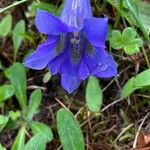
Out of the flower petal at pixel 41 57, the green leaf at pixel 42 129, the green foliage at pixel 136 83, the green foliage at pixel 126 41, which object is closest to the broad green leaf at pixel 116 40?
the green foliage at pixel 126 41

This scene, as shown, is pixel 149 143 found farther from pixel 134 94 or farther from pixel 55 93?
pixel 55 93

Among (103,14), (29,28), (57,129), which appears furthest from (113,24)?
(57,129)

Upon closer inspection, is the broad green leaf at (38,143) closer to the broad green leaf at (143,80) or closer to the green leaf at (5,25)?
the broad green leaf at (143,80)

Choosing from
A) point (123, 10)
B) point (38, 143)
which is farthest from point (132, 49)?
point (38, 143)

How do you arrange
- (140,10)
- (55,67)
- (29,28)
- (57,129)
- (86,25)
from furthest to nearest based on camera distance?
(29,28) < (140,10) < (57,129) < (55,67) < (86,25)

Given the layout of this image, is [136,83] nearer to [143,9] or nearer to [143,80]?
[143,80]

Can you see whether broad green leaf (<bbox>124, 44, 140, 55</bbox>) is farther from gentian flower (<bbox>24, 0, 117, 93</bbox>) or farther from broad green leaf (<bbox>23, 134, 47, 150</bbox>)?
broad green leaf (<bbox>23, 134, 47, 150</bbox>)
